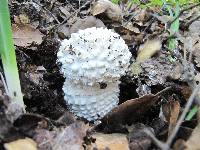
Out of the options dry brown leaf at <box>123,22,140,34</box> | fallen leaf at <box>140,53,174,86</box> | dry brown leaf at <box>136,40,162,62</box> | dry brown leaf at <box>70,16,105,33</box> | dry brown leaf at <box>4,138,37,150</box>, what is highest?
dry brown leaf at <box>70,16,105,33</box>

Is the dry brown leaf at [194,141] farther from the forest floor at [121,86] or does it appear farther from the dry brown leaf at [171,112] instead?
the dry brown leaf at [171,112]

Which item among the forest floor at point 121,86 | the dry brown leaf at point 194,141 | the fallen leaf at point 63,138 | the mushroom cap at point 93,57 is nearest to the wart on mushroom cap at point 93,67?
the mushroom cap at point 93,57

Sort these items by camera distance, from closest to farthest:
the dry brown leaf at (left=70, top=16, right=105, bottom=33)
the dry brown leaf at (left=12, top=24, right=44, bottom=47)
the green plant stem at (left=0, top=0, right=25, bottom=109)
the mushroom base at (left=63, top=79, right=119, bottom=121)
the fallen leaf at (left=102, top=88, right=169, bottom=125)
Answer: the green plant stem at (left=0, top=0, right=25, bottom=109)
the fallen leaf at (left=102, top=88, right=169, bottom=125)
the mushroom base at (left=63, top=79, right=119, bottom=121)
the dry brown leaf at (left=12, top=24, right=44, bottom=47)
the dry brown leaf at (left=70, top=16, right=105, bottom=33)

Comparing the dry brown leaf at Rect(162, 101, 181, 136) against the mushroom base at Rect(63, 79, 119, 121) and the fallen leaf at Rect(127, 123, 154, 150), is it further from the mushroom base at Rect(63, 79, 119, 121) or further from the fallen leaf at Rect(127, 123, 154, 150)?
the mushroom base at Rect(63, 79, 119, 121)

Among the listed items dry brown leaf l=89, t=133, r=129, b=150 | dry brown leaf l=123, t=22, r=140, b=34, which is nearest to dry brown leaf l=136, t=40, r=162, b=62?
dry brown leaf l=123, t=22, r=140, b=34

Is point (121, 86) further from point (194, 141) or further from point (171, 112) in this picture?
point (194, 141)

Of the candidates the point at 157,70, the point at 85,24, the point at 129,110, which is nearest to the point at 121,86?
Result: the point at 157,70

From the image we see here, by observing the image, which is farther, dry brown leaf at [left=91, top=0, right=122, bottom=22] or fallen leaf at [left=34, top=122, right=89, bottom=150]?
dry brown leaf at [left=91, top=0, right=122, bottom=22]
